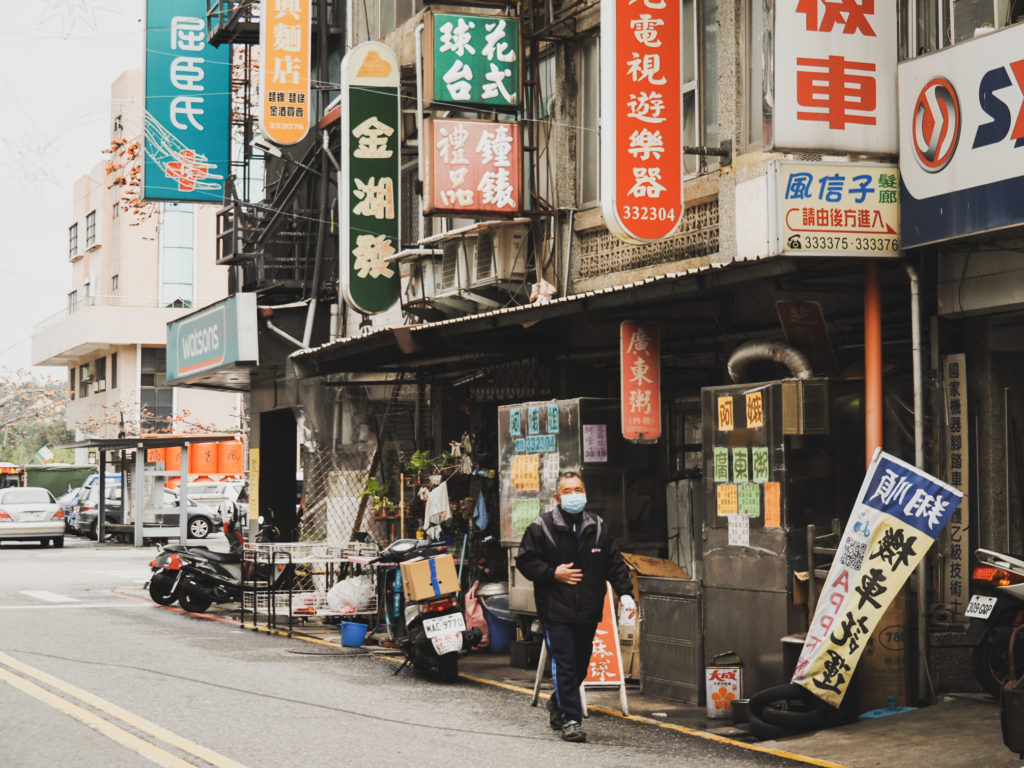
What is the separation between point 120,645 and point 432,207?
5.58m

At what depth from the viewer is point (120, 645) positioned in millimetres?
14742

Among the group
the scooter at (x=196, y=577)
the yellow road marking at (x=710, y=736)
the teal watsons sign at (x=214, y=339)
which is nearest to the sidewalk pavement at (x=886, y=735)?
the yellow road marking at (x=710, y=736)

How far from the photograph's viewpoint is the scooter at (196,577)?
18.8 meters

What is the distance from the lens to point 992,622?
388 inches

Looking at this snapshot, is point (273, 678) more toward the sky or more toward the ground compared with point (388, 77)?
more toward the ground

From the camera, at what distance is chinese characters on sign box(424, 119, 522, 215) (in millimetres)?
15250

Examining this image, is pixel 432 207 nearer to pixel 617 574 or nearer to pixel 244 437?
pixel 617 574

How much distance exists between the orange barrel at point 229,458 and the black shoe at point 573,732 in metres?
39.1

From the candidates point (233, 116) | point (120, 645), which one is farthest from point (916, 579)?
point (233, 116)

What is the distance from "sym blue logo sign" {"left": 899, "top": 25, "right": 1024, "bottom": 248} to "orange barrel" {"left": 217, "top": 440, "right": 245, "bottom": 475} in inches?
1545

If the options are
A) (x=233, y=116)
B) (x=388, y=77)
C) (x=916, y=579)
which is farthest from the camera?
(x=233, y=116)

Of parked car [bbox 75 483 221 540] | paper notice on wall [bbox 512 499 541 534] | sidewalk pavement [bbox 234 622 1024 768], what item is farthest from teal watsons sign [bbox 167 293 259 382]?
parked car [bbox 75 483 221 540]

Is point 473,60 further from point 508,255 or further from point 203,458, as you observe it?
point 203,458

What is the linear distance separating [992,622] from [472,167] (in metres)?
7.83
